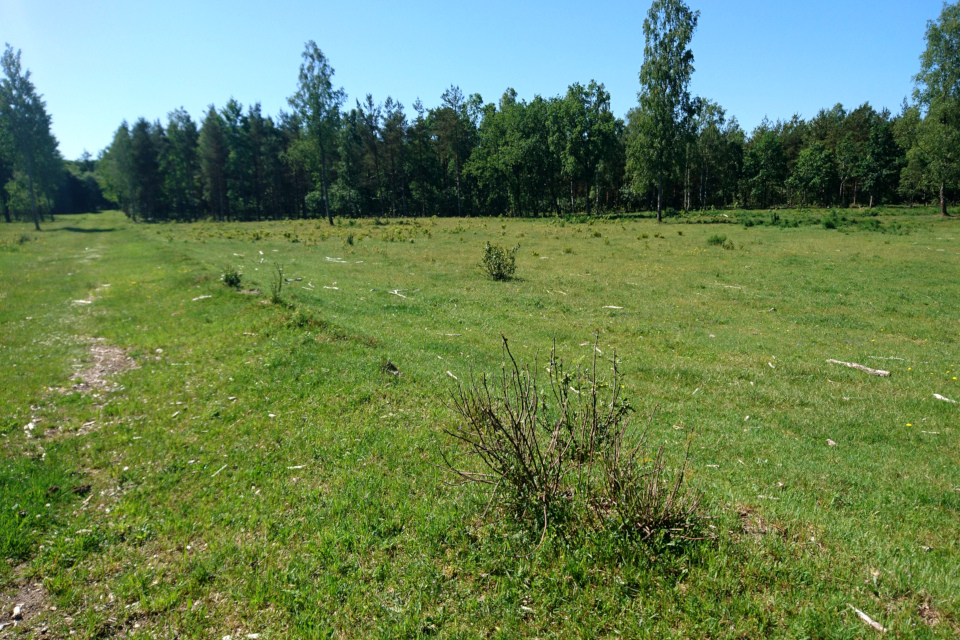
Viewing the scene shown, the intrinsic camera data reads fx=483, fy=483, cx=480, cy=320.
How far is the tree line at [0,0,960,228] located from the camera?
6944 centimetres

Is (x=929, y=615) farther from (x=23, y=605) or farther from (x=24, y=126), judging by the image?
(x=24, y=126)

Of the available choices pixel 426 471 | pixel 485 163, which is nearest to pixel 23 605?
pixel 426 471

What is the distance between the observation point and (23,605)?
181 inches

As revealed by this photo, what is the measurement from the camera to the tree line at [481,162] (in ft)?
228

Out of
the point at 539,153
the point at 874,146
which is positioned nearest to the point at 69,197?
the point at 539,153

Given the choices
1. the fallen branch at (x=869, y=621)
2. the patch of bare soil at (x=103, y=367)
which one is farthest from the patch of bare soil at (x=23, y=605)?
the fallen branch at (x=869, y=621)

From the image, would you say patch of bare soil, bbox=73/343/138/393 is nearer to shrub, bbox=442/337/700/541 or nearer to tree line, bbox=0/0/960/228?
shrub, bbox=442/337/700/541

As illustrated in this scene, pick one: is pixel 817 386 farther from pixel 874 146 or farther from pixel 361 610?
pixel 874 146

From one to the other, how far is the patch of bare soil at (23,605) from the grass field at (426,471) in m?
0.03

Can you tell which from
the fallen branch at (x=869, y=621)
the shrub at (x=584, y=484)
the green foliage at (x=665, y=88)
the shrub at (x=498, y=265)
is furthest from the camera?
the green foliage at (x=665, y=88)

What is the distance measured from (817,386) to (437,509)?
8.99 meters

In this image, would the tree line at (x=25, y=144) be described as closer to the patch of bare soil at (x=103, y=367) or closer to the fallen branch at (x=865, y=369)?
the patch of bare soil at (x=103, y=367)

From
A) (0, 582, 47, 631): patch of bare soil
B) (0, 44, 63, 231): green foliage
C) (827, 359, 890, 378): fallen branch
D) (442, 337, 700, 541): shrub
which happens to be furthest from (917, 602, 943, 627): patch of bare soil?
(0, 44, 63, 231): green foliage

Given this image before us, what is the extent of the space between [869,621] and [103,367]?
47.7ft
